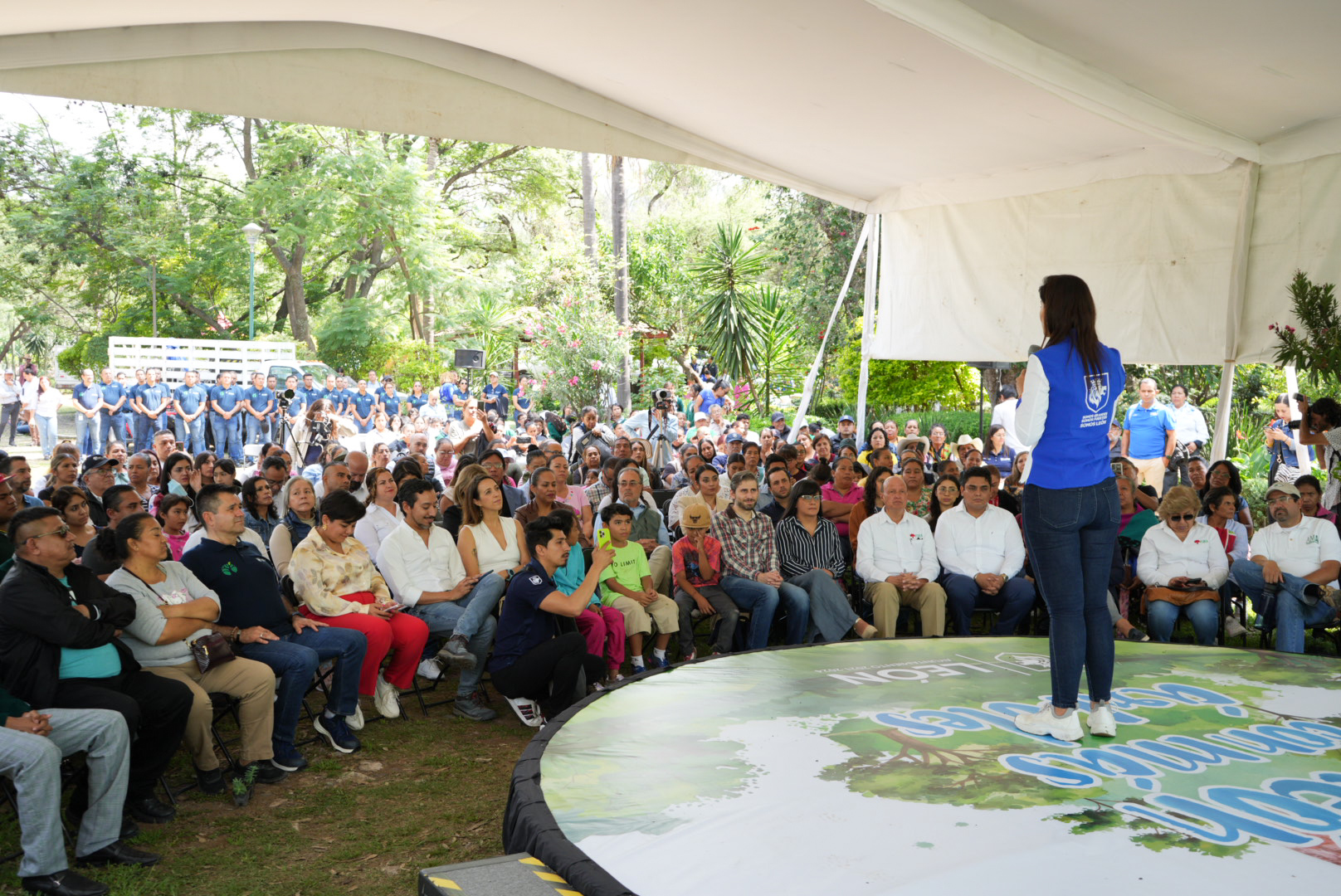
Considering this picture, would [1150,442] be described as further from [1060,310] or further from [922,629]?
[1060,310]

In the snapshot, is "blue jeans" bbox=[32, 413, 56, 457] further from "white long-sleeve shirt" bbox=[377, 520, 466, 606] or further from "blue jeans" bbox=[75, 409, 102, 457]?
"white long-sleeve shirt" bbox=[377, 520, 466, 606]

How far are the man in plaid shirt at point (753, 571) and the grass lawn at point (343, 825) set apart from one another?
1.54 m

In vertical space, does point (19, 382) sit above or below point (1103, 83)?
below

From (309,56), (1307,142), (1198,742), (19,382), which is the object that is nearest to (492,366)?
(19,382)

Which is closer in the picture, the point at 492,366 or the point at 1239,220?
the point at 1239,220

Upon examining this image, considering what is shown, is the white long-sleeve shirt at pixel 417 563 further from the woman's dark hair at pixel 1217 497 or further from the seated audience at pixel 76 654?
the woman's dark hair at pixel 1217 497

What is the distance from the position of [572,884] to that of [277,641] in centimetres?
225

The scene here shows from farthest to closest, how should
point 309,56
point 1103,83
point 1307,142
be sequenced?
1. point 309,56
2. point 1307,142
3. point 1103,83

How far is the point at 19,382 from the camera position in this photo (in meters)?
17.1

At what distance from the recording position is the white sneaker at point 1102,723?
3.45m

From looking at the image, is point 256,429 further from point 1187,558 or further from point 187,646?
point 1187,558

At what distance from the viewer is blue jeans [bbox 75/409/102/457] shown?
14.2m

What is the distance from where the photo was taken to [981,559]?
19.7 feet

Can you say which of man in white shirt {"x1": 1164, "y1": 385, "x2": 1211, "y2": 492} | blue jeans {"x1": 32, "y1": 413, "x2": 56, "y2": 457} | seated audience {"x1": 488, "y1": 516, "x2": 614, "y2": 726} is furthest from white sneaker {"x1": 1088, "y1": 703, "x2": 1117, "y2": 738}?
blue jeans {"x1": 32, "y1": 413, "x2": 56, "y2": 457}
